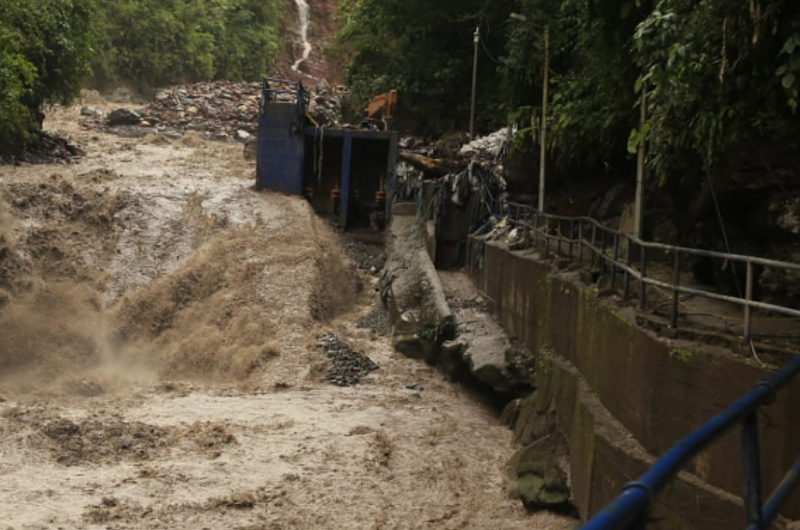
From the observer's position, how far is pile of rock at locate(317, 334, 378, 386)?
15966 mm

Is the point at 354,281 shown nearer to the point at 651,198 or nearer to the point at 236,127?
the point at 651,198

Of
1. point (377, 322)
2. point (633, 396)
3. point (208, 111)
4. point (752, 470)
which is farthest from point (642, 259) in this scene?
point (208, 111)

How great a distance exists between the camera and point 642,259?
861 cm

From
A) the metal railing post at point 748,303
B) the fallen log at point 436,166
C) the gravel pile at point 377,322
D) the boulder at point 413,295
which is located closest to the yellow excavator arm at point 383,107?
the fallen log at point 436,166

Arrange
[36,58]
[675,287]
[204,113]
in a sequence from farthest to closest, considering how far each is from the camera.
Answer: [204,113]
[36,58]
[675,287]

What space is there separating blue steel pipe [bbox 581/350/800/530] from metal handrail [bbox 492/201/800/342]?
141 inches

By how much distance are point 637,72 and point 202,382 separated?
373 inches

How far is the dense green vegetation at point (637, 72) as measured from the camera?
8.20 metres

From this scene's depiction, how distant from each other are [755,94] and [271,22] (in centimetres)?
5820

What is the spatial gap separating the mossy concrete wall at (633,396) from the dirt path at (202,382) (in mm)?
1208

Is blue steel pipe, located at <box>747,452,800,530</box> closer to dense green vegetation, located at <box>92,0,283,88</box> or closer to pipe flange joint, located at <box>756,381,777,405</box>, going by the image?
pipe flange joint, located at <box>756,381,777,405</box>

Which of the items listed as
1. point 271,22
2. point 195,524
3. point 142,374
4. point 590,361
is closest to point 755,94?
point 590,361

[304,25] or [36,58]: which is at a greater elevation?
[304,25]

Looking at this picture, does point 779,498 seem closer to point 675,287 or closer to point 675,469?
point 675,469
